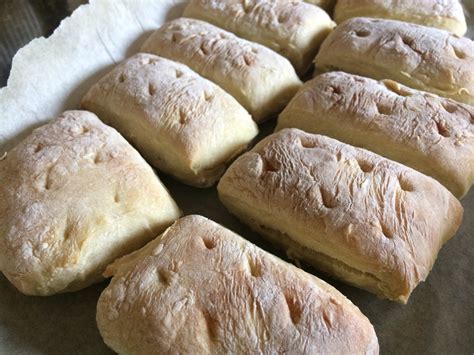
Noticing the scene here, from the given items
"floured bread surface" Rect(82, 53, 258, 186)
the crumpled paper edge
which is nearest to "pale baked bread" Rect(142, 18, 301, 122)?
"floured bread surface" Rect(82, 53, 258, 186)

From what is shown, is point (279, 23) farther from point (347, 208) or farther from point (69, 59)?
point (347, 208)

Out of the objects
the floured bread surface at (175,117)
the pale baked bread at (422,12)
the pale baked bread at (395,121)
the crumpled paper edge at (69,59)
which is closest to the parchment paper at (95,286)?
the crumpled paper edge at (69,59)

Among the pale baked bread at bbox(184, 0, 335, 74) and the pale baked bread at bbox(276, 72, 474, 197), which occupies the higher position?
the pale baked bread at bbox(184, 0, 335, 74)

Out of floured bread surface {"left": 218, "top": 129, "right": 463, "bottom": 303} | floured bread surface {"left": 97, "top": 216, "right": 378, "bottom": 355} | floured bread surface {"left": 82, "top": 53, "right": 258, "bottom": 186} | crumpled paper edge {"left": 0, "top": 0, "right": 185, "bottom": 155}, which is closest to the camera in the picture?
floured bread surface {"left": 97, "top": 216, "right": 378, "bottom": 355}

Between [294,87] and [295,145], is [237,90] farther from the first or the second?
[295,145]

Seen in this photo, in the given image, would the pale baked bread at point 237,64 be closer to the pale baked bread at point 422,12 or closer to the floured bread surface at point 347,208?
the floured bread surface at point 347,208

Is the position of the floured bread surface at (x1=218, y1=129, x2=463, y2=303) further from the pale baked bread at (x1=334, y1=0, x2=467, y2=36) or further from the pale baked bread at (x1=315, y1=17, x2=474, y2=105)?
the pale baked bread at (x1=334, y1=0, x2=467, y2=36)
